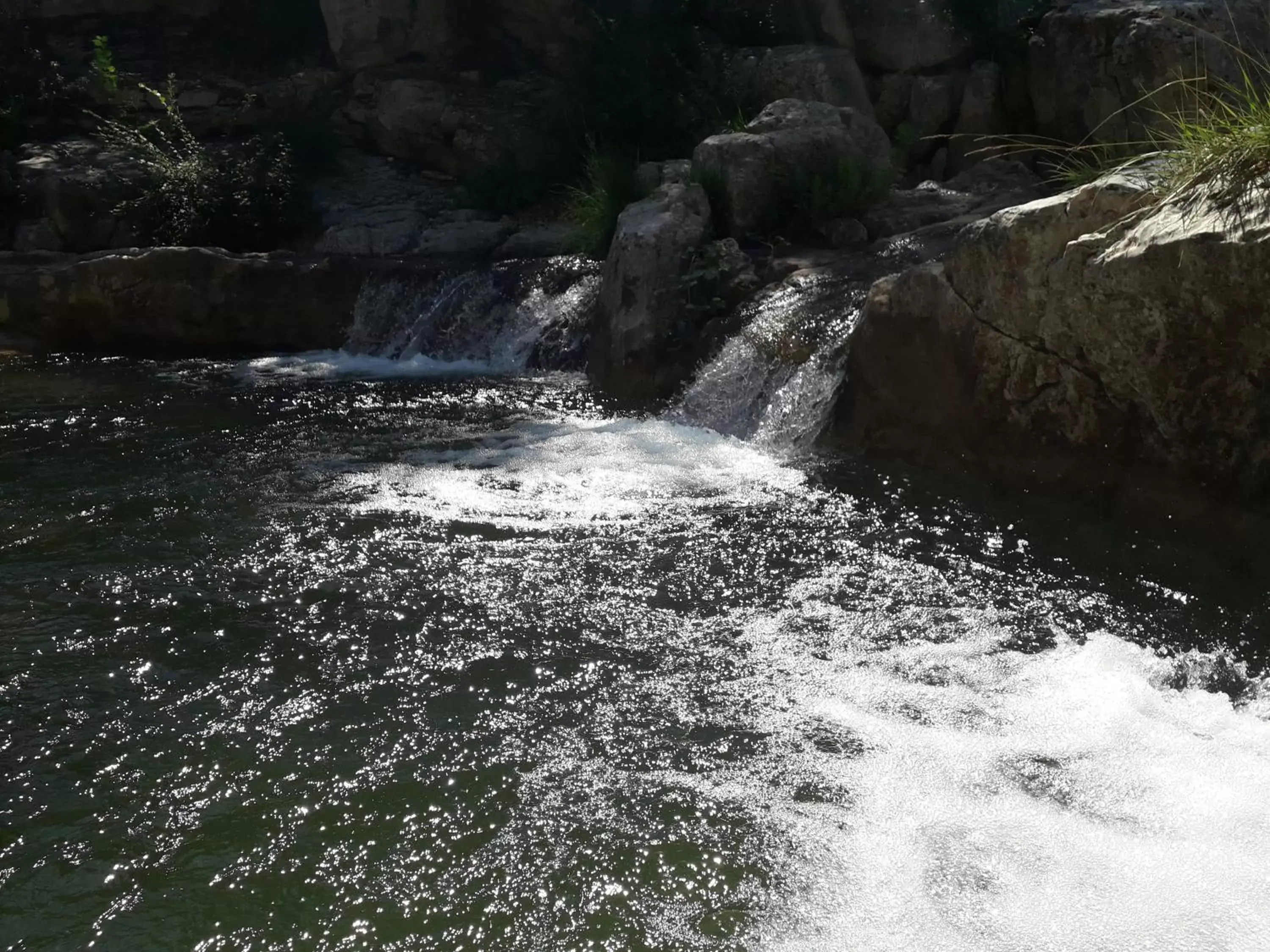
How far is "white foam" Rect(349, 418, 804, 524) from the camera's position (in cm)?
551

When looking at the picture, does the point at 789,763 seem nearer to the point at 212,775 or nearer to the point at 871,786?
the point at 871,786

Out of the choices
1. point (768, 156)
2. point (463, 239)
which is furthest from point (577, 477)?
point (463, 239)

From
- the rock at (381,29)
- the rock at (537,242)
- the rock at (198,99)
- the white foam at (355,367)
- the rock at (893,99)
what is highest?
the rock at (381,29)

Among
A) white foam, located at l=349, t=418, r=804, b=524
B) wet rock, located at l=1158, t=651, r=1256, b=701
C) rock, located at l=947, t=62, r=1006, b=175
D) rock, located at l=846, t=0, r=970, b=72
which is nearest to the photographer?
wet rock, located at l=1158, t=651, r=1256, b=701

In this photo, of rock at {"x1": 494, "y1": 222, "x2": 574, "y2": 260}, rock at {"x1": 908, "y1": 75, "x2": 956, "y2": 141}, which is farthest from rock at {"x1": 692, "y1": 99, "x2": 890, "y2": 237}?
A: rock at {"x1": 908, "y1": 75, "x2": 956, "y2": 141}

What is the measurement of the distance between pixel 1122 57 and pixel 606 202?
5.51m

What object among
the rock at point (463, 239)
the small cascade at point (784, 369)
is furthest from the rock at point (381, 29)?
the small cascade at point (784, 369)

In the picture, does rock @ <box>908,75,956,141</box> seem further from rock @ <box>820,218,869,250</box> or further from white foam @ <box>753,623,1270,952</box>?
white foam @ <box>753,623,1270,952</box>

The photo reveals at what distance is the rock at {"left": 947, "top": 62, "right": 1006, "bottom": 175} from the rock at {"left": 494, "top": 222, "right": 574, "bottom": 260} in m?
4.38

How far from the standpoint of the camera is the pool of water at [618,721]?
107 inches

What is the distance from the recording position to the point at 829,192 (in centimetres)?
861

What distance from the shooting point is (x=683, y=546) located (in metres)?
4.92

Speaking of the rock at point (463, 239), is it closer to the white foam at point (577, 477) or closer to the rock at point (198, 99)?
the rock at point (198, 99)

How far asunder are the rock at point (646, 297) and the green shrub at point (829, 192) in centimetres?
74
